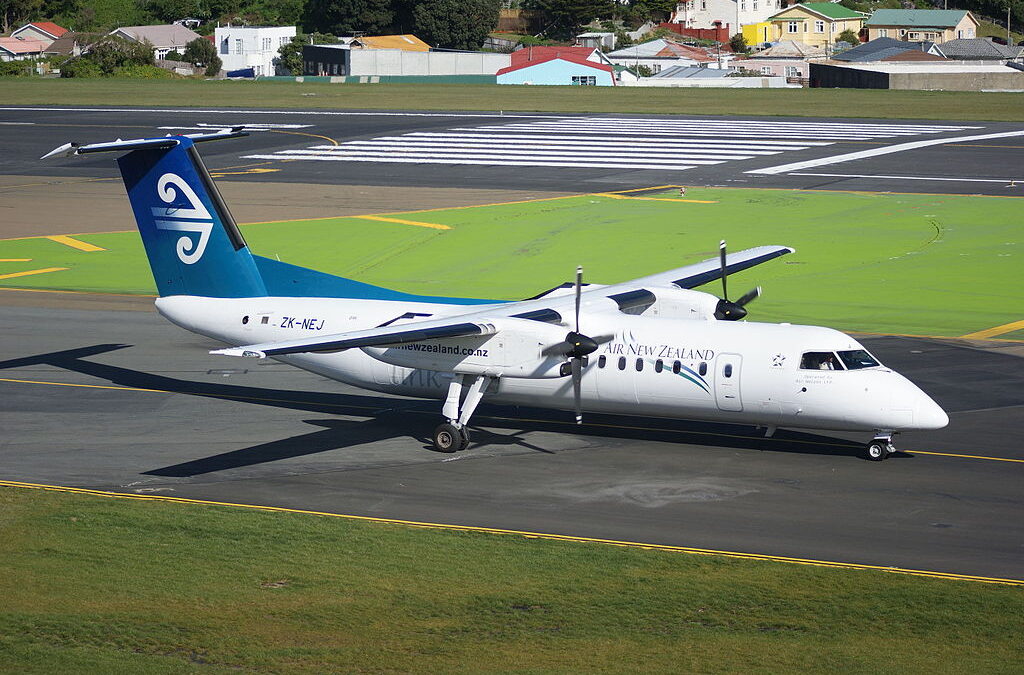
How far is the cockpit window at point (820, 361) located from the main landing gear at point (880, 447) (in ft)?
5.23

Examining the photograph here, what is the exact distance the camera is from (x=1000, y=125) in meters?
78.3

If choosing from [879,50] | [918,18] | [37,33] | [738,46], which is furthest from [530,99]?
[918,18]

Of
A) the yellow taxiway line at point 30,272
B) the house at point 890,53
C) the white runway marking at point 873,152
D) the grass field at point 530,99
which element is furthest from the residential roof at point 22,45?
the yellow taxiway line at point 30,272

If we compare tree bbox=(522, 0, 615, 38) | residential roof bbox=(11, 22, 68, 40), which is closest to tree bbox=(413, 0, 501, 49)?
tree bbox=(522, 0, 615, 38)

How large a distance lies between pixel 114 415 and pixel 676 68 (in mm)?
125350

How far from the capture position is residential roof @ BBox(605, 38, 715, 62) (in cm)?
16125

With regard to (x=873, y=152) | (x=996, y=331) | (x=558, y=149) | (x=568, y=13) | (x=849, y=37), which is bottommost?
(x=996, y=331)

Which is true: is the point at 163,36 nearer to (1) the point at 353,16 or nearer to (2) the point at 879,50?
(1) the point at 353,16

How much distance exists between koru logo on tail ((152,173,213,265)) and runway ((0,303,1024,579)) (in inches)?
133

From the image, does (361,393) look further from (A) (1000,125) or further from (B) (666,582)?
(A) (1000,125)

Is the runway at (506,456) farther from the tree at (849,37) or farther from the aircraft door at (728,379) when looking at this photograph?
the tree at (849,37)

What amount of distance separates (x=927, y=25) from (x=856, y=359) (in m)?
175

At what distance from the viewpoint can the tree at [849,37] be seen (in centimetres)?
19388

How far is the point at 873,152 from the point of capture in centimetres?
→ 6569
